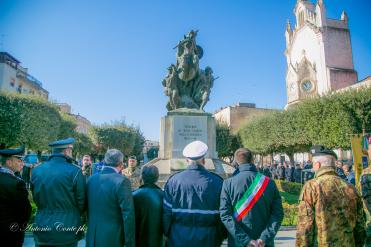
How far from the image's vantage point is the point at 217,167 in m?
9.95

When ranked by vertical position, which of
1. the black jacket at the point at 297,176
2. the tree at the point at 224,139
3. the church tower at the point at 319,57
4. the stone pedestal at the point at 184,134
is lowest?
the black jacket at the point at 297,176

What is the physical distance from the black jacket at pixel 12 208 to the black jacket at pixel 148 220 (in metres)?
1.49

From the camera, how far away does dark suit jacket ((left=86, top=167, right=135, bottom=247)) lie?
11.3ft

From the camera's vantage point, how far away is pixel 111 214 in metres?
3.54

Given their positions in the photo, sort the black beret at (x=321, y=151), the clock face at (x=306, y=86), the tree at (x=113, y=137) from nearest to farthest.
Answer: the black beret at (x=321, y=151)
the tree at (x=113, y=137)
the clock face at (x=306, y=86)

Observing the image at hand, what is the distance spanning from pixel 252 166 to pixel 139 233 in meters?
1.78

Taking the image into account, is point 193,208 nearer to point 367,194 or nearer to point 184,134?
point 367,194

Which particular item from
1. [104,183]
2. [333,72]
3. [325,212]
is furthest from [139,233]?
[333,72]

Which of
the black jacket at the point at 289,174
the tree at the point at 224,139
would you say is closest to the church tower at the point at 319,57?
the tree at the point at 224,139

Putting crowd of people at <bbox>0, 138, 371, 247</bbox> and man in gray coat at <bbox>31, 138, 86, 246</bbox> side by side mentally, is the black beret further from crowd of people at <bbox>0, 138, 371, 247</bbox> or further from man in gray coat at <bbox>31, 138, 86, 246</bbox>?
man in gray coat at <bbox>31, 138, 86, 246</bbox>

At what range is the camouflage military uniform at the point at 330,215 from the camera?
3.33m

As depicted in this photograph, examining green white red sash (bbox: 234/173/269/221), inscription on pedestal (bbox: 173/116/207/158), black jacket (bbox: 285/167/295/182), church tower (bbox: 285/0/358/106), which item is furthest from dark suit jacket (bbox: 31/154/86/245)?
church tower (bbox: 285/0/358/106)

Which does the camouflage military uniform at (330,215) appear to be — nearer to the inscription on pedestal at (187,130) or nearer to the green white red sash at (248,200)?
the green white red sash at (248,200)

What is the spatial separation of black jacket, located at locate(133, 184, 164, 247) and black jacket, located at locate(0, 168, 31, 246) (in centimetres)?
149
